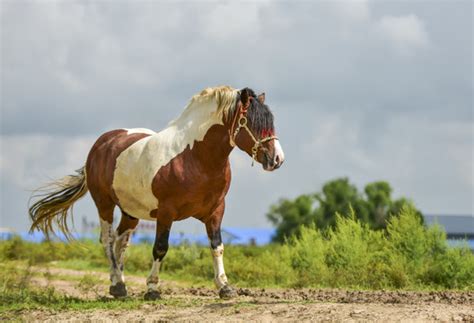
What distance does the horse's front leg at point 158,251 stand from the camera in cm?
1058

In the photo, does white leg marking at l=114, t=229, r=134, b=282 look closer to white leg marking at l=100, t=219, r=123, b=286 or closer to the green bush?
white leg marking at l=100, t=219, r=123, b=286

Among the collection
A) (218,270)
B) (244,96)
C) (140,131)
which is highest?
(140,131)

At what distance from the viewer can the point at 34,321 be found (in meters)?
10.1

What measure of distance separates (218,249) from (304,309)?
2181 mm

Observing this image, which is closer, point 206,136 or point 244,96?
point 244,96

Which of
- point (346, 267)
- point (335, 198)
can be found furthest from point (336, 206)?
point (346, 267)

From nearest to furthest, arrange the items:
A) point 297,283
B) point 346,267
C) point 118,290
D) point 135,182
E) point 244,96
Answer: point 244,96 < point 135,182 < point 118,290 < point 297,283 < point 346,267

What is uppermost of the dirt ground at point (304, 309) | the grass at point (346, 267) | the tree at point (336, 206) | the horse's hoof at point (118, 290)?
the tree at point (336, 206)

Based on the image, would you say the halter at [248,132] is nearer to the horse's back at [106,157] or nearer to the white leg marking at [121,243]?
the horse's back at [106,157]

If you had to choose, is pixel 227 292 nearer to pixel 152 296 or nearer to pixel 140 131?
pixel 152 296

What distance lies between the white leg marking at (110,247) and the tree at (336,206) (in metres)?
34.3

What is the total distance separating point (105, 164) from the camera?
1195 centimetres

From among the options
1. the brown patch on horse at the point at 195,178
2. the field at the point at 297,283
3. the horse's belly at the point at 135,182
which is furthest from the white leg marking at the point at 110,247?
the brown patch on horse at the point at 195,178

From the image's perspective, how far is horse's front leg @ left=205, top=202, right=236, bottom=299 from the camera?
10758mm
